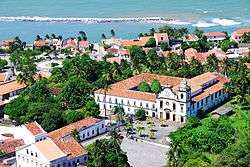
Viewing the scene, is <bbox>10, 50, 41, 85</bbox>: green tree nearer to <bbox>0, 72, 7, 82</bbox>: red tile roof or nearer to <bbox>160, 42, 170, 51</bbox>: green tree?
<bbox>0, 72, 7, 82</bbox>: red tile roof

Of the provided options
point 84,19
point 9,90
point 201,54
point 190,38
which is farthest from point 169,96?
point 84,19

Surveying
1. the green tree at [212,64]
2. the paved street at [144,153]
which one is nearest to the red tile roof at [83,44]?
the green tree at [212,64]

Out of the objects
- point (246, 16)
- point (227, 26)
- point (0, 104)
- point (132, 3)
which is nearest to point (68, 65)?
point (0, 104)

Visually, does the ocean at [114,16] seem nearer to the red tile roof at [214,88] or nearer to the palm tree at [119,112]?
the red tile roof at [214,88]

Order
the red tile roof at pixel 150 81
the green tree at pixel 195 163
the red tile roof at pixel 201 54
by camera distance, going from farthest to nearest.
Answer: the red tile roof at pixel 201 54
the red tile roof at pixel 150 81
the green tree at pixel 195 163

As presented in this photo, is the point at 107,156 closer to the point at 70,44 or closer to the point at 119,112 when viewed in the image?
the point at 119,112

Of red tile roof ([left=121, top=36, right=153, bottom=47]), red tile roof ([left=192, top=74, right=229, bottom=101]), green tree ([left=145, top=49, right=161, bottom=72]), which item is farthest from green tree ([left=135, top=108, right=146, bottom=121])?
red tile roof ([left=121, top=36, right=153, bottom=47])
